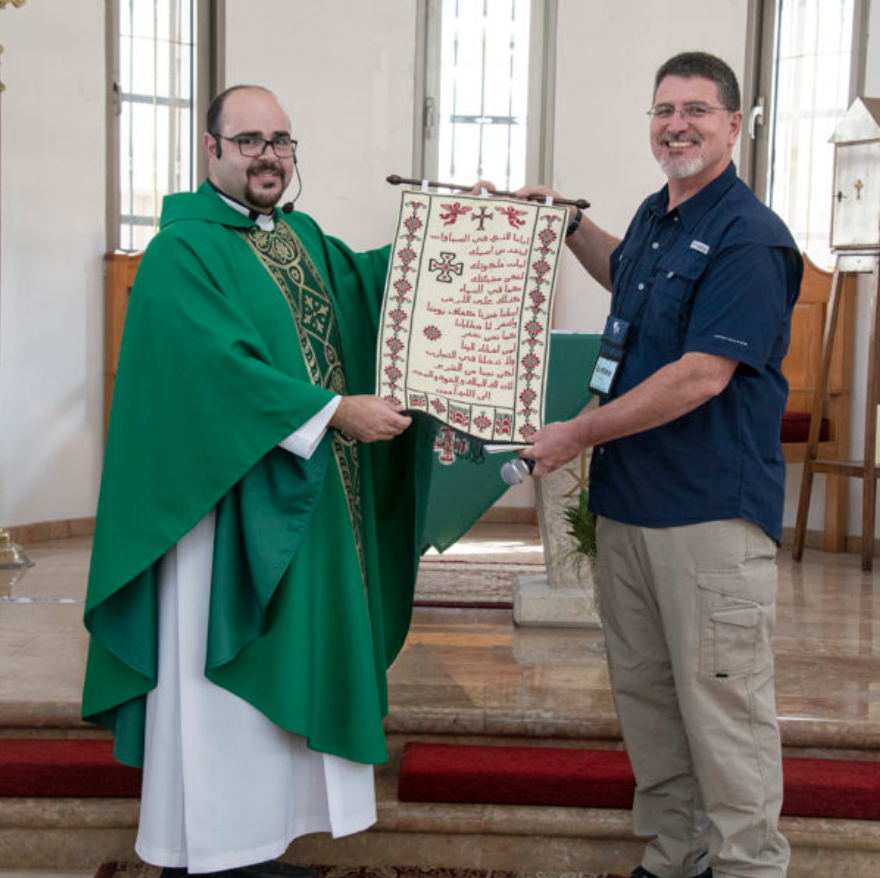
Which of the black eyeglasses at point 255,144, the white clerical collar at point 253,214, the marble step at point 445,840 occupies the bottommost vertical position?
the marble step at point 445,840

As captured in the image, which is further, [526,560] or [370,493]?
[526,560]

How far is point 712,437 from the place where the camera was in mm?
2520

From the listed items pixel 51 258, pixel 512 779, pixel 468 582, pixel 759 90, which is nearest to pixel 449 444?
pixel 512 779

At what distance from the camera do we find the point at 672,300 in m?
2.52

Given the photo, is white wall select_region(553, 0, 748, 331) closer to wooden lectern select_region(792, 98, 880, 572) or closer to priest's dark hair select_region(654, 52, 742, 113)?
wooden lectern select_region(792, 98, 880, 572)

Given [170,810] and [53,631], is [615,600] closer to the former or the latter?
[170,810]

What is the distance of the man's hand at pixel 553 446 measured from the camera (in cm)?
258

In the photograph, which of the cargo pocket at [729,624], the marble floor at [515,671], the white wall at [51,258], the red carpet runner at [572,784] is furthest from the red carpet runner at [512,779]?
the white wall at [51,258]

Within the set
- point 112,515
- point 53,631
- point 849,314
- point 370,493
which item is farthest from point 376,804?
point 849,314

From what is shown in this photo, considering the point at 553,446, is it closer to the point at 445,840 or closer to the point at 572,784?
the point at 572,784

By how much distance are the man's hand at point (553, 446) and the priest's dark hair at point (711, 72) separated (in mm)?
717

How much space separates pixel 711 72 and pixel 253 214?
1.06 metres

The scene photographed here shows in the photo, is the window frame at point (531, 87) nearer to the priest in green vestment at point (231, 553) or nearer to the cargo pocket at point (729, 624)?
the priest in green vestment at point (231, 553)

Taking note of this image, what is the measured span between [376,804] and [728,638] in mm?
1073
